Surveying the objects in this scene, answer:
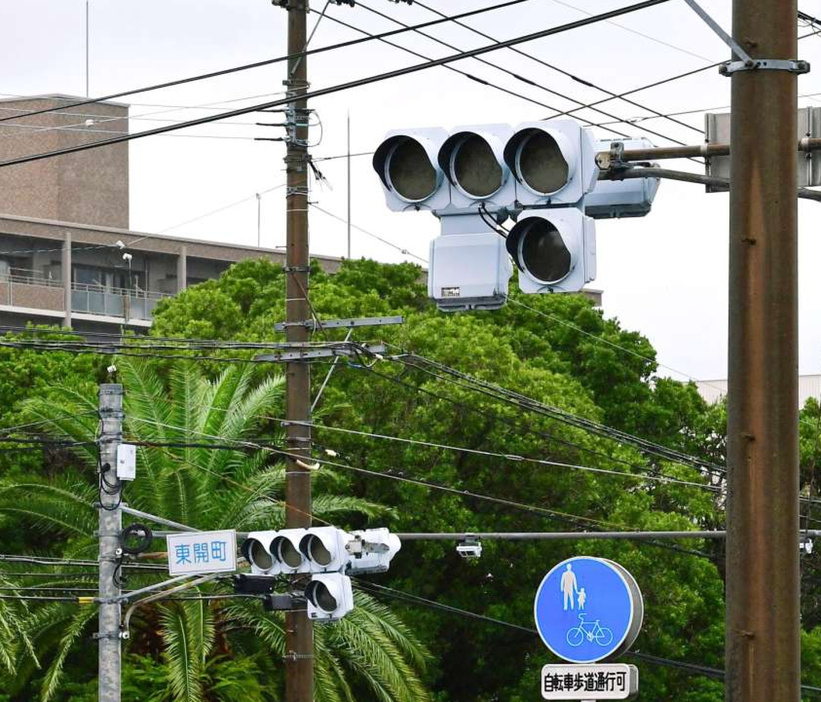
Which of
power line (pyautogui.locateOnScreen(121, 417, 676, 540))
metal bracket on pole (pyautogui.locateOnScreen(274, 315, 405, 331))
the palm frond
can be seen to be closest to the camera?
metal bracket on pole (pyautogui.locateOnScreen(274, 315, 405, 331))

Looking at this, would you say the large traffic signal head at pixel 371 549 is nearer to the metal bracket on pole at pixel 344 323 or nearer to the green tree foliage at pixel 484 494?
the metal bracket on pole at pixel 344 323

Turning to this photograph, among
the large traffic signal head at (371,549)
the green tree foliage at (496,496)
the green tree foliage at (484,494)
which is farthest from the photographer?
the green tree foliage at (496,496)

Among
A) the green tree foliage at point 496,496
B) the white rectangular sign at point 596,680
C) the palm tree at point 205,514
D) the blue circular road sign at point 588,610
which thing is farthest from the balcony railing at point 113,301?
the white rectangular sign at point 596,680

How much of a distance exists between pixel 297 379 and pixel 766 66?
14.9 metres

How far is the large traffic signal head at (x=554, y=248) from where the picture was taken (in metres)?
9.01

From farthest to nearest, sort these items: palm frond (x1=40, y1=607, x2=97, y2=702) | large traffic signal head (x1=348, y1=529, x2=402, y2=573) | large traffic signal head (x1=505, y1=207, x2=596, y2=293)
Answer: palm frond (x1=40, y1=607, x2=97, y2=702)
large traffic signal head (x1=348, y1=529, x2=402, y2=573)
large traffic signal head (x1=505, y1=207, x2=596, y2=293)

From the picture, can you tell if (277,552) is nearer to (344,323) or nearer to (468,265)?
(344,323)

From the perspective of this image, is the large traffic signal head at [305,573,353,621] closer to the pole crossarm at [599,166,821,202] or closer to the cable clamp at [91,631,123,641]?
the cable clamp at [91,631,123,641]

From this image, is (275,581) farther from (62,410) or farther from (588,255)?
(588,255)

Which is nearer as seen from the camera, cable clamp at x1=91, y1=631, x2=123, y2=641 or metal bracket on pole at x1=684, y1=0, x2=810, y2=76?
metal bracket on pole at x1=684, y1=0, x2=810, y2=76

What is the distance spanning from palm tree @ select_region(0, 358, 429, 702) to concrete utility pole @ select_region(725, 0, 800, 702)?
21.1m

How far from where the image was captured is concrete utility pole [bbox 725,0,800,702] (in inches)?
347

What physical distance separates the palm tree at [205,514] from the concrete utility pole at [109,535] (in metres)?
6.72

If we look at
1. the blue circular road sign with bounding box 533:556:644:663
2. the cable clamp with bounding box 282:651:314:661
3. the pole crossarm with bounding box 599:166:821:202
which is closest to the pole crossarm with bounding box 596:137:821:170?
the pole crossarm with bounding box 599:166:821:202
